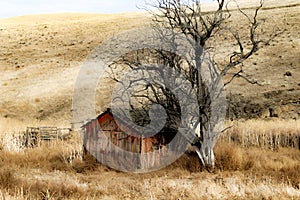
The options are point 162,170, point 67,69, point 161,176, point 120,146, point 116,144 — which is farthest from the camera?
point 67,69

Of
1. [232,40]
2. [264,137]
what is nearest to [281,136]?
[264,137]

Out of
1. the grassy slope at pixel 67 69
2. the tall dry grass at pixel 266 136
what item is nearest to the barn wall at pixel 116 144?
the tall dry grass at pixel 266 136

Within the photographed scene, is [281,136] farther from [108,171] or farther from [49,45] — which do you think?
[49,45]

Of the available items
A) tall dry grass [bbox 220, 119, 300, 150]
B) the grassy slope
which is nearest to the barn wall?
tall dry grass [bbox 220, 119, 300, 150]

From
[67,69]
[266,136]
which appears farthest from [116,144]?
[67,69]

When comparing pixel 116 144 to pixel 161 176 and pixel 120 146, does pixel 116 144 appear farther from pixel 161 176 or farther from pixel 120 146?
pixel 161 176

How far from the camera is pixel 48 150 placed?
18.9 metres

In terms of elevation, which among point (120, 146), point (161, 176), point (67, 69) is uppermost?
point (120, 146)

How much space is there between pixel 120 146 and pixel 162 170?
209 cm

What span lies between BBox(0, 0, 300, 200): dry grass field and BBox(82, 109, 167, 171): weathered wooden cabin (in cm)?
61

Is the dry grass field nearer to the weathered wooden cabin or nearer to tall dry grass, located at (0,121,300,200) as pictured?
tall dry grass, located at (0,121,300,200)

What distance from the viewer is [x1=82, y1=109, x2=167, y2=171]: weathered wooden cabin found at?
1688 cm

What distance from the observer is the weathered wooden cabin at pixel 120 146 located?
16.9m

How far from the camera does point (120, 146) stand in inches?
679
